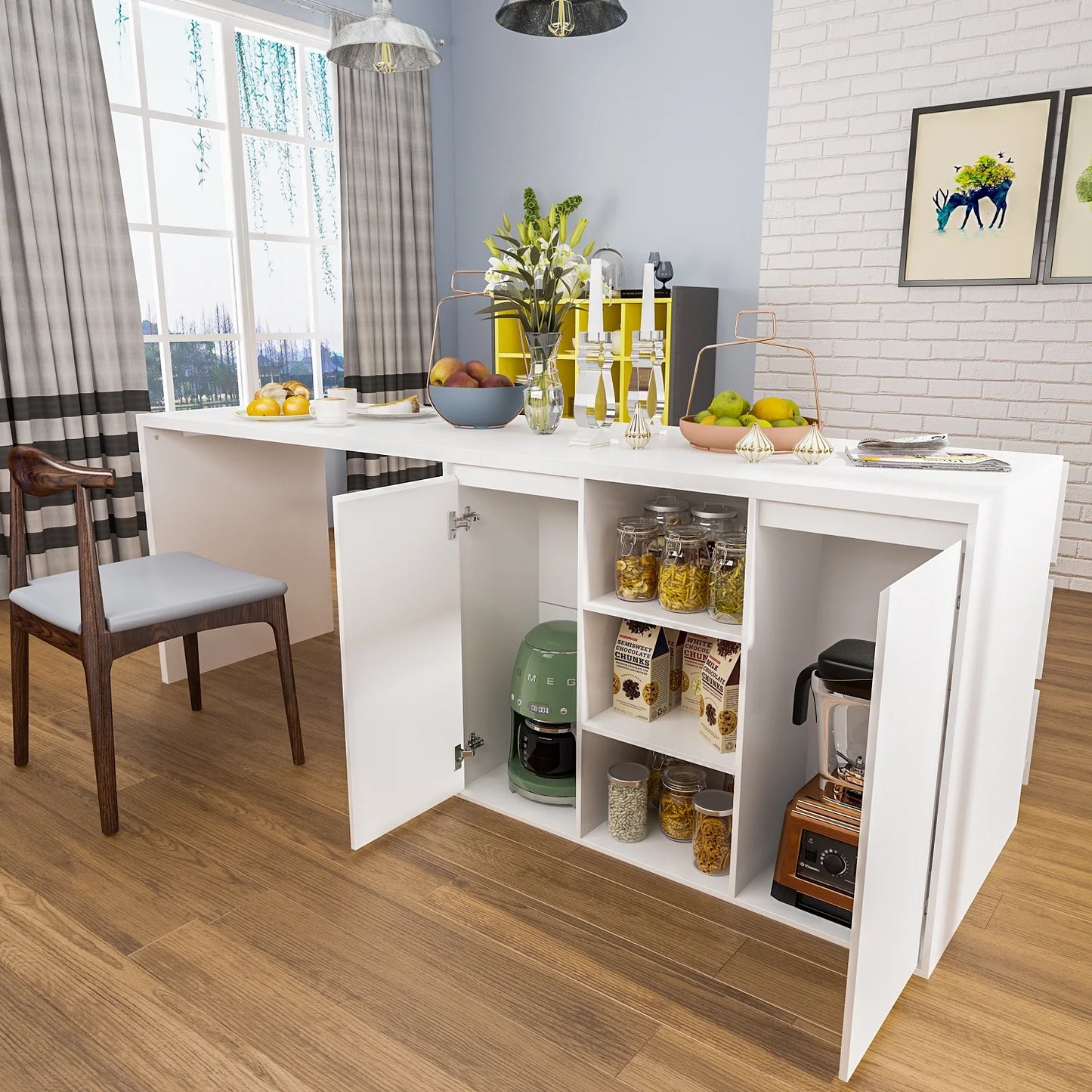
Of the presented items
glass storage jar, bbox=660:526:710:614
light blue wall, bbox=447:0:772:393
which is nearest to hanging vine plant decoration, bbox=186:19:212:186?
light blue wall, bbox=447:0:772:393

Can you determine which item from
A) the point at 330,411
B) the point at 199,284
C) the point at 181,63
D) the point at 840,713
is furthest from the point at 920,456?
the point at 181,63

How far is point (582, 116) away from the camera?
4.84 meters

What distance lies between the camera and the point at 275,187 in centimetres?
457

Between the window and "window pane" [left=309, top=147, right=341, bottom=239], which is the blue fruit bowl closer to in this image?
the window

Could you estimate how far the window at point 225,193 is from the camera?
4.00 m

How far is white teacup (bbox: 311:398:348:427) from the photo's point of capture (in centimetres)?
220

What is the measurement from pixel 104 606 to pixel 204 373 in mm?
2769

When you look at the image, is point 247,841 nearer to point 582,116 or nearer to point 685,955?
point 685,955

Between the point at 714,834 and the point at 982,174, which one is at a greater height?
the point at 982,174

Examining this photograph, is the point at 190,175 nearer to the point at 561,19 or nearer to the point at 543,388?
the point at 561,19

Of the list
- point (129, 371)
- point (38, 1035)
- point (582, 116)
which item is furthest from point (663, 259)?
point (38, 1035)

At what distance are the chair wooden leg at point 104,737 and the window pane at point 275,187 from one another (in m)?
3.24

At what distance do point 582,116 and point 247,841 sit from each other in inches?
165

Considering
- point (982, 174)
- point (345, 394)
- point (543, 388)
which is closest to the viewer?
point (543, 388)
